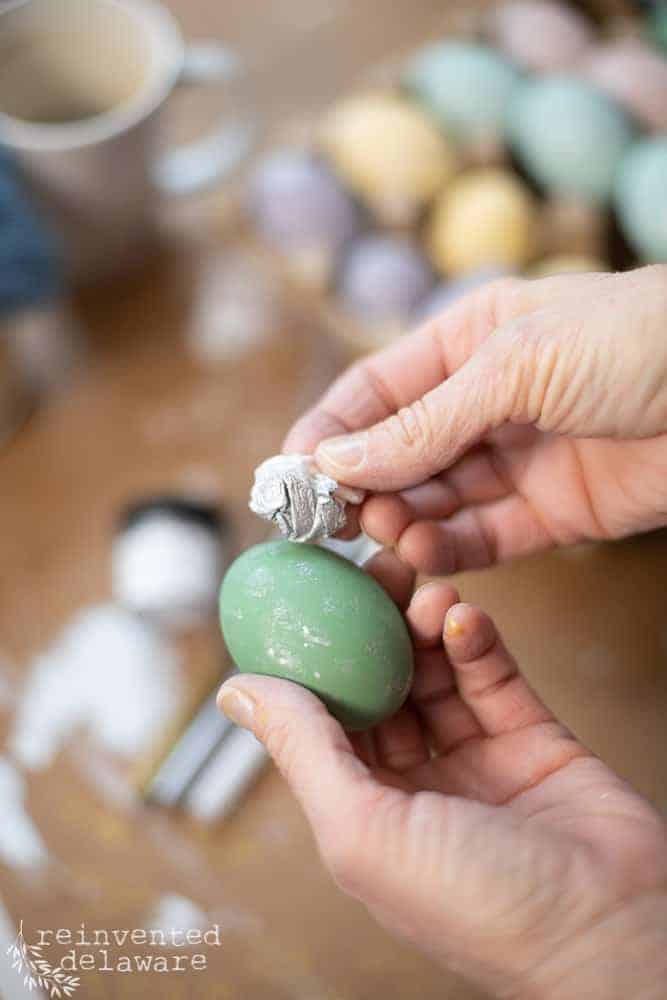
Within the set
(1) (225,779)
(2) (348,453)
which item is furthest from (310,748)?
(1) (225,779)

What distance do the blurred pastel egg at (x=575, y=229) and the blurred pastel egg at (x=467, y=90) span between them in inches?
3.8

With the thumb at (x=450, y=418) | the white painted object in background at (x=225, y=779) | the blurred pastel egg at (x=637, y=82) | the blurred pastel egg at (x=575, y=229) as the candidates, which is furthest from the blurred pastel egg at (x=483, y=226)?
the white painted object in background at (x=225, y=779)

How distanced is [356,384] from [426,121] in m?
0.37

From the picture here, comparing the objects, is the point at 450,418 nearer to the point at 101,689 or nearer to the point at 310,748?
the point at 310,748

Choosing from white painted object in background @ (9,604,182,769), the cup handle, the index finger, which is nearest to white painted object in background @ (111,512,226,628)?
white painted object in background @ (9,604,182,769)

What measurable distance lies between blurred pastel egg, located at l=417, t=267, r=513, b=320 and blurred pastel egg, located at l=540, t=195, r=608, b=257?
0.27 feet

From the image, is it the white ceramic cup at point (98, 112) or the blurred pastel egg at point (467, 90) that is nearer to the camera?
the white ceramic cup at point (98, 112)

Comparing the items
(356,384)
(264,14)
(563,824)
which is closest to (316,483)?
(356,384)

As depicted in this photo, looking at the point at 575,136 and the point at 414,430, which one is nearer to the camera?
the point at 414,430

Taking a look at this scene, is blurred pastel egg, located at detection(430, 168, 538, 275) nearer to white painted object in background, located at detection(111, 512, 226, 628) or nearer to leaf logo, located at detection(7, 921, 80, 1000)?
white painted object in background, located at detection(111, 512, 226, 628)

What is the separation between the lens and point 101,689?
77 cm

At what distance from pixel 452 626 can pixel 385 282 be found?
0.37 meters

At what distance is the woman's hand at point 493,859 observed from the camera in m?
0.44

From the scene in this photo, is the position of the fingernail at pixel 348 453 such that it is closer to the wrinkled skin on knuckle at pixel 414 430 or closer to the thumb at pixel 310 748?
the wrinkled skin on knuckle at pixel 414 430
